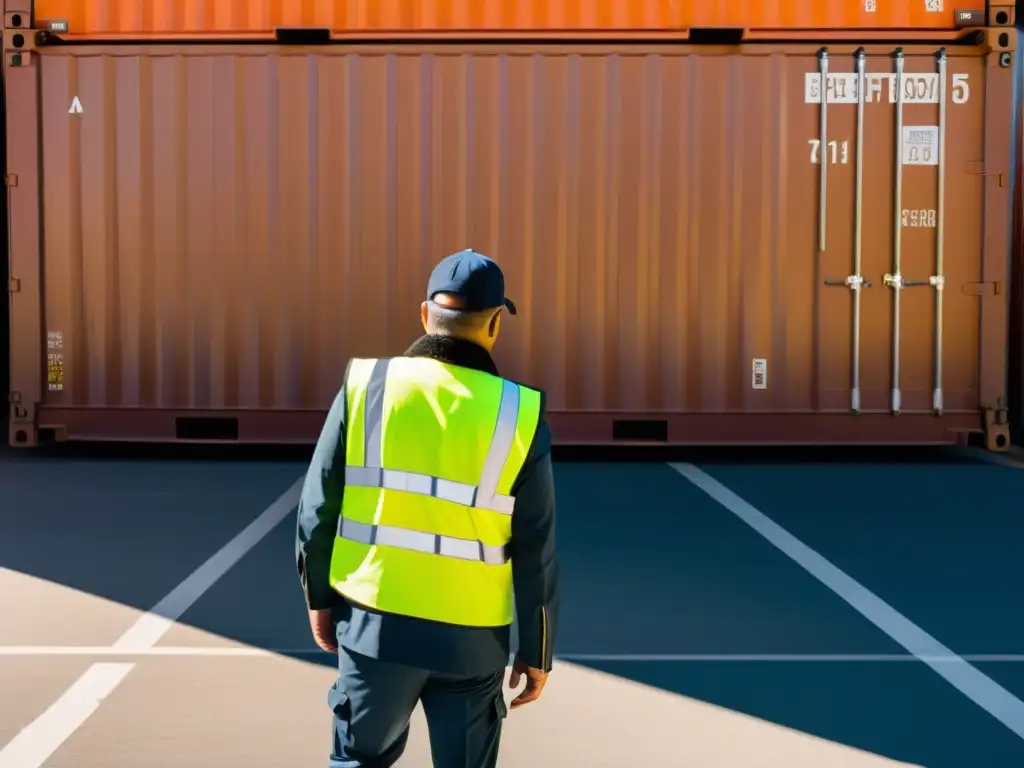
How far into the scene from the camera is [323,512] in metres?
2.82

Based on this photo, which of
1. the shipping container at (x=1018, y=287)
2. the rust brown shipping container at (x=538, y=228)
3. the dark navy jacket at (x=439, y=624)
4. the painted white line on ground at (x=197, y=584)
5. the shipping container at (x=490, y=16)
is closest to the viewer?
the dark navy jacket at (x=439, y=624)

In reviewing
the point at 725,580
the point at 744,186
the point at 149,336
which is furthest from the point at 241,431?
the point at 725,580

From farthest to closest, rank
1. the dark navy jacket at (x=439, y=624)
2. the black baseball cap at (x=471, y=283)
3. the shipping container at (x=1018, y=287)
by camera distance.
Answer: the shipping container at (x=1018, y=287) < the black baseball cap at (x=471, y=283) < the dark navy jacket at (x=439, y=624)

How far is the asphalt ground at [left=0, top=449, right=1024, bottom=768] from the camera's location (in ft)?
13.4

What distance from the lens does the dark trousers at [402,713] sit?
8.72ft

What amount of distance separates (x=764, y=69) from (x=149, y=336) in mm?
5936

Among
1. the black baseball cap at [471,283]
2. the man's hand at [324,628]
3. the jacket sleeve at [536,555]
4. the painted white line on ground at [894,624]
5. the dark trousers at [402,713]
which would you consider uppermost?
the black baseball cap at [471,283]

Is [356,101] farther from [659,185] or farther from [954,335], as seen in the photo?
[954,335]

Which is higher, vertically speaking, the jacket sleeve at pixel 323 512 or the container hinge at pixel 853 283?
the container hinge at pixel 853 283

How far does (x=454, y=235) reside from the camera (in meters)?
11.0

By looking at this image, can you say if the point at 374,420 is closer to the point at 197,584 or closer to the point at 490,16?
the point at 197,584

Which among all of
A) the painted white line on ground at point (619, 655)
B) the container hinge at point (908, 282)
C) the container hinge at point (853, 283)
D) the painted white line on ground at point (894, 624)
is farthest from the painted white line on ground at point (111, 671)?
the container hinge at point (908, 282)

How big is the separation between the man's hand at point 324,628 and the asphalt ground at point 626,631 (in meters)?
1.15

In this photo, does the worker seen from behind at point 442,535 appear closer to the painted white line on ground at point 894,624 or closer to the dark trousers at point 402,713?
the dark trousers at point 402,713
